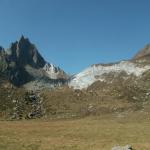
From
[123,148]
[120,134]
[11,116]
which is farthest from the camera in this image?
[11,116]

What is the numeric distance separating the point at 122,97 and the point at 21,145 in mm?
126127

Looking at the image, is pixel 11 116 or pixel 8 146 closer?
pixel 8 146

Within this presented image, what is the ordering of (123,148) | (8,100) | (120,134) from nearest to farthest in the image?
1. (123,148)
2. (120,134)
3. (8,100)

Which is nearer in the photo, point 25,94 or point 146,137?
point 146,137

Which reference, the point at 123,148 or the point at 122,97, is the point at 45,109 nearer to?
the point at 122,97

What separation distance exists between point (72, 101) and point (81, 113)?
35706 millimetres

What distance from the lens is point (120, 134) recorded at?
55344mm

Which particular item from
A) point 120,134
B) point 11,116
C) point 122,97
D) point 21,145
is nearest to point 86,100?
point 122,97

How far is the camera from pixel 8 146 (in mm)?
45438

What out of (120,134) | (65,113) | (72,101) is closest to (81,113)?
(65,113)

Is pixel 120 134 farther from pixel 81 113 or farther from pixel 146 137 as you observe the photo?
pixel 81 113

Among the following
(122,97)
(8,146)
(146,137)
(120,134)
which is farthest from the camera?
(122,97)

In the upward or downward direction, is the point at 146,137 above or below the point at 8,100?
below

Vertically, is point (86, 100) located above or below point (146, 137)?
above
